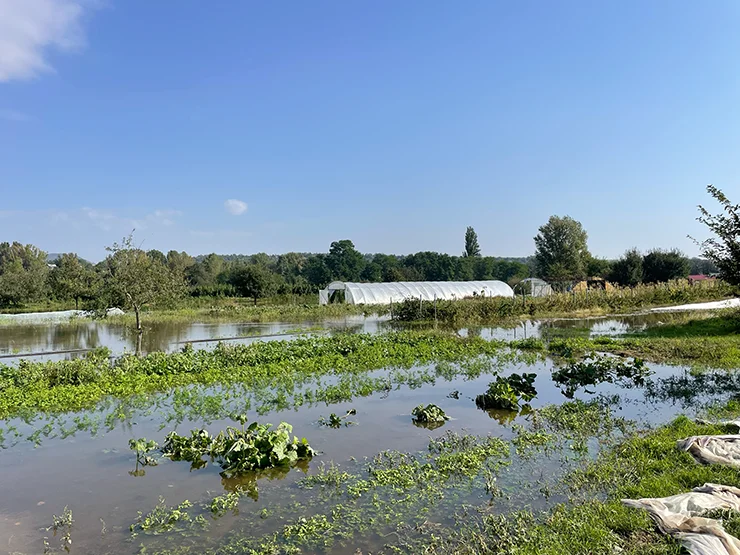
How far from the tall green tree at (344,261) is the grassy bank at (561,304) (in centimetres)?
4362

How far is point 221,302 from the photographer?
42344 mm

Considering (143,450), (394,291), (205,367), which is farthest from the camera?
(394,291)

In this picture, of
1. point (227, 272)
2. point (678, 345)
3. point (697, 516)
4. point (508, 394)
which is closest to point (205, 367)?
point (508, 394)

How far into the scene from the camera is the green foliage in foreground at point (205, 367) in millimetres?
10971

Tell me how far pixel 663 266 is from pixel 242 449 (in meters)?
52.6

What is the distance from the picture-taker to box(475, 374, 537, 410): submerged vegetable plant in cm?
1005

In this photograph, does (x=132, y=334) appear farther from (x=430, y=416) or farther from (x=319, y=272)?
(x=319, y=272)

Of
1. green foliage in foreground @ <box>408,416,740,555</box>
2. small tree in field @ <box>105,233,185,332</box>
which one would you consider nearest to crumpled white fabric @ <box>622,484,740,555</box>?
green foliage in foreground @ <box>408,416,740,555</box>

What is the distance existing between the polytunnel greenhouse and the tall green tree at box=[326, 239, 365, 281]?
33.9m

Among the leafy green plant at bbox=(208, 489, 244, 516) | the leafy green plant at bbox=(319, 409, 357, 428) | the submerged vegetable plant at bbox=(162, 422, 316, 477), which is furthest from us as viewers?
the leafy green plant at bbox=(319, 409, 357, 428)

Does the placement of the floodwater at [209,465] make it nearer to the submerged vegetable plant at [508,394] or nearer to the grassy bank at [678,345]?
the submerged vegetable plant at [508,394]

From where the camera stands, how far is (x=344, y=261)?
246 feet

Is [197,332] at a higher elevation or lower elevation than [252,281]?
lower

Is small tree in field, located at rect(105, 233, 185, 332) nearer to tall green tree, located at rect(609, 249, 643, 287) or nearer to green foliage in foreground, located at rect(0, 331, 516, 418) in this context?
green foliage in foreground, located at rect(0, 331, 516, 418)
